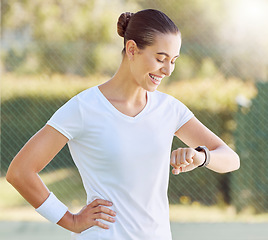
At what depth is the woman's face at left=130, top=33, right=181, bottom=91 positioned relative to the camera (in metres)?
1.66

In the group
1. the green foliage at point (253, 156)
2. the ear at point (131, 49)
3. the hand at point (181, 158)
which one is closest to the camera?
the hand at point (181, 158)

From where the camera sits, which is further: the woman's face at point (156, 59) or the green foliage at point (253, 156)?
the green foliage at point (253, 156)

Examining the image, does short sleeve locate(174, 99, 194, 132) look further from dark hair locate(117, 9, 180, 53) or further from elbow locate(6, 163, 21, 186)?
elbow locate(6, 163, 21, 186)

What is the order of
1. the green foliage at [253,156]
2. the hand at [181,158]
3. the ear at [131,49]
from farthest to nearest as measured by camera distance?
the green foliage at [253,156] < the ear at [131,49] < the hand at [181,158]

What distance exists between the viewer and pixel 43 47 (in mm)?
6148

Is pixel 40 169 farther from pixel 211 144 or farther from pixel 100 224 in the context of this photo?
pixel 211 144

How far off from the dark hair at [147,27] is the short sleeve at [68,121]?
0.26 m

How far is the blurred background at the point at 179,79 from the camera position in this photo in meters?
Answer: 5.63

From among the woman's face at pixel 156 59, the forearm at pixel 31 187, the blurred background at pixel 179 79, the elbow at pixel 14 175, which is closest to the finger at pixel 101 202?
the forearm at pixel 31 187

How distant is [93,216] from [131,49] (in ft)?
1.60

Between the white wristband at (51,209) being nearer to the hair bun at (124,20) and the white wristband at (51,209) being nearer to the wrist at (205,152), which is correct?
the wrist at (205,152)

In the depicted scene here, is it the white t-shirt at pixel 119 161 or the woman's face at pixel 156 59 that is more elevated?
the woman's face at pixel 156 59

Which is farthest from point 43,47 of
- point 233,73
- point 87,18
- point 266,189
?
point 266,189

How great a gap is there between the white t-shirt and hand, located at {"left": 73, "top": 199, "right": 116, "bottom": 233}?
16 millimetres
